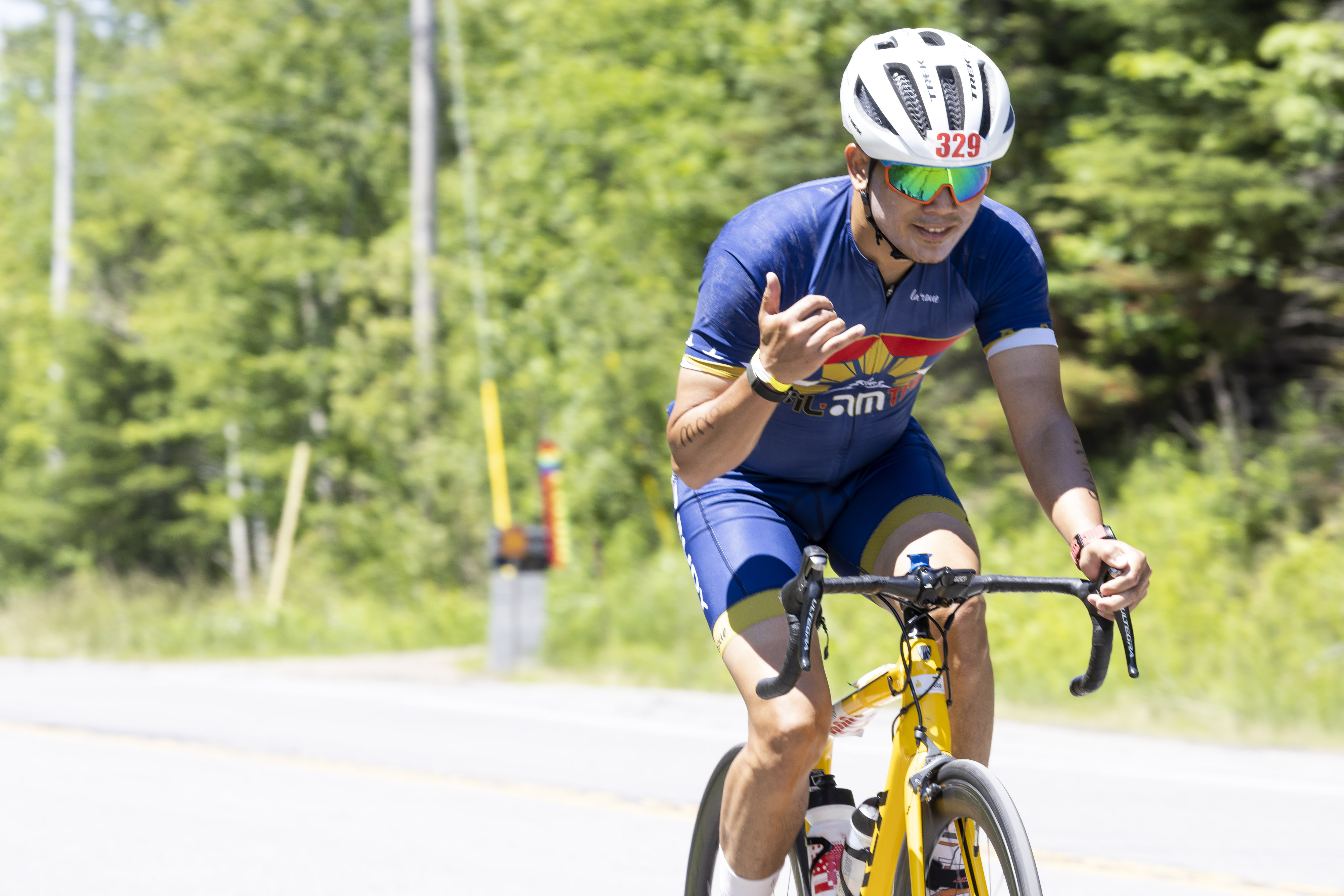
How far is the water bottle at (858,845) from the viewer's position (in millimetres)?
3291

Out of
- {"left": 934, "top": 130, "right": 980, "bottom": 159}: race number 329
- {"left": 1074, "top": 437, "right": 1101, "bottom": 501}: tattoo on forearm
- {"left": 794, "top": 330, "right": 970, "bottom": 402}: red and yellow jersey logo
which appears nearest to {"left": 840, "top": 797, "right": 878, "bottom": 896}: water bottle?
{"left": 1074, "top": 437, "right": 1101, "bottom": 501}: tattoo on forearm

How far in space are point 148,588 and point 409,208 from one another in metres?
10.8

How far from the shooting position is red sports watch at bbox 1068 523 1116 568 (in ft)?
10.3

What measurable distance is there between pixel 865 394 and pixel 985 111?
30.2 inches

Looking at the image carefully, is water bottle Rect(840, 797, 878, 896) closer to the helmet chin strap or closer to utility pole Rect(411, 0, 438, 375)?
the helmet chin strap

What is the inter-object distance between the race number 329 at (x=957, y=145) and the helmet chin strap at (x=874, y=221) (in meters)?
0.20

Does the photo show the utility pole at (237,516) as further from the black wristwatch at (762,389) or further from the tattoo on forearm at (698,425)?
the black wristwatch at (762,389)

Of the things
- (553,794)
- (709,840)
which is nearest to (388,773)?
(553,794)

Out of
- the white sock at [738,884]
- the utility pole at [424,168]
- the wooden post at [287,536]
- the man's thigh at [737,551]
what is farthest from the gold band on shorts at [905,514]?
the utility pole at [424,168]

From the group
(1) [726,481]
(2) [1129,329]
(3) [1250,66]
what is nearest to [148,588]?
Result: (2) [1129,329]

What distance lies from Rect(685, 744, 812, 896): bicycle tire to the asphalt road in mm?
1297

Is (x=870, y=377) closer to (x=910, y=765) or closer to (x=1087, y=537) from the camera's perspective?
(x=1087, y=537)

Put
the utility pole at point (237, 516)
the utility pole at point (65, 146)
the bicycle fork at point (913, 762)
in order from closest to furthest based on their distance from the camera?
the bicycle fork at point (913, 762), the utility pole at point (237, 516), the utility pole at point (65, 146)

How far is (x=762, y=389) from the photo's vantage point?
9.53 feet
